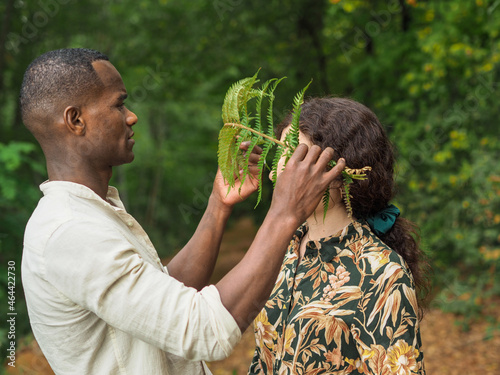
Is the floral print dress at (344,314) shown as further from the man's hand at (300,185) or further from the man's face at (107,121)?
the man's face at (107,121)

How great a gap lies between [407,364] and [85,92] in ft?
4.85

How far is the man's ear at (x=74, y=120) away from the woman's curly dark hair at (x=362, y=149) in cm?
95

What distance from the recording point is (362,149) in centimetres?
212

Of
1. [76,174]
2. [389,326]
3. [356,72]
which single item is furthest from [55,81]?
[356,72]

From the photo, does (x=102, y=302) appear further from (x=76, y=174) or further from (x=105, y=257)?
(x=76, y=174)

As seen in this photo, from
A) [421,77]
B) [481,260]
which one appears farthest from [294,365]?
[481,260]

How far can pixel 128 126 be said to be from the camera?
1.84 meters

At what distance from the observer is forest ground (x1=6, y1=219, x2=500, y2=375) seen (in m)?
6.11

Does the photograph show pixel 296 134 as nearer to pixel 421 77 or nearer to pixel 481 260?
pixel 421 77

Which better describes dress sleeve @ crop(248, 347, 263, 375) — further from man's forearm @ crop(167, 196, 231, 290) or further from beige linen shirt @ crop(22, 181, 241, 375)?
beige linen shirt @ crop(22, 181, 241, 375)

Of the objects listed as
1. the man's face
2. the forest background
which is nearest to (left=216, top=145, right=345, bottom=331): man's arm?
the man's face

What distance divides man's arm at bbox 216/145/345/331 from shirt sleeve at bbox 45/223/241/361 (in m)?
0.05

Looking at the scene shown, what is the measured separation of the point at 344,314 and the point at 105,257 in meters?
0.96

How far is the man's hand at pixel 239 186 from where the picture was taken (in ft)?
6.94
